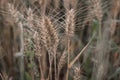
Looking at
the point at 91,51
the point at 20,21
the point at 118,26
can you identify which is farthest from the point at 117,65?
the point at 20,21

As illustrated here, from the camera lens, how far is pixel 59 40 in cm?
119

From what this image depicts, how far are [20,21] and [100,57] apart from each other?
1.62 ft

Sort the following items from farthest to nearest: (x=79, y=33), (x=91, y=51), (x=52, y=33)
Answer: (x=79, y=33)
(x=91, y=51)
(x=52, y=33)

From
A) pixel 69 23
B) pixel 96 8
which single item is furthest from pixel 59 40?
pixel 96 8

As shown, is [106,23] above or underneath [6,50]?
above

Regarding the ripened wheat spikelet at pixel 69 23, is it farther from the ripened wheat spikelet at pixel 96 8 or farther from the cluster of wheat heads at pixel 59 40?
the ripened wheat spikelet at pixel 96 8

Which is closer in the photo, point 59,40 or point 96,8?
point 59,40

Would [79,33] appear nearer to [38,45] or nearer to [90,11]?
[90,11]

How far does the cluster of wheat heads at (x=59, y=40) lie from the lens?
1.16m

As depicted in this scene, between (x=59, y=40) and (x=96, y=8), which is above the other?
(x=96, y=8)

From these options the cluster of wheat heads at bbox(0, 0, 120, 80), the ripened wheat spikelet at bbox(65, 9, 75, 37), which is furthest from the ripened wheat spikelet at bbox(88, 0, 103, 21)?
the ripened wheat spikelet at bbox(65, 9, 75, 37)

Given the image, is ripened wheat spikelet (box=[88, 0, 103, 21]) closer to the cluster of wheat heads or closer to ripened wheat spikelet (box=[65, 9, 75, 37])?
the cluster of wheat heads

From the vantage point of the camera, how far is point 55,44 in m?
1.11

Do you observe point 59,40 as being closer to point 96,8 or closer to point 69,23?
point 69,23
